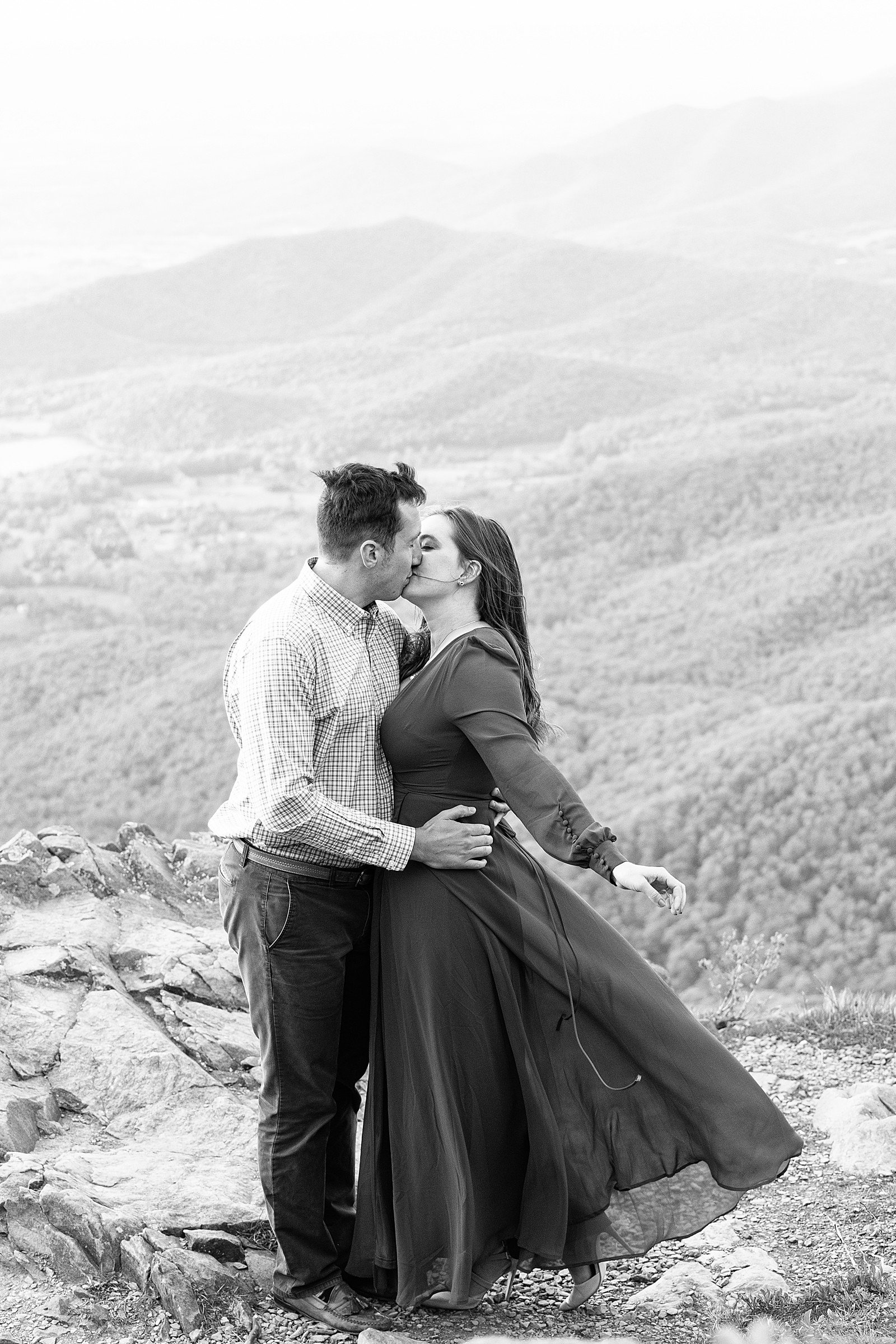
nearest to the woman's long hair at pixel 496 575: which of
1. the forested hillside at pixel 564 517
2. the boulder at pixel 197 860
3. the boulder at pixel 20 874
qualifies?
the boulder at pixel 20 874

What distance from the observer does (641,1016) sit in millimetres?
3744

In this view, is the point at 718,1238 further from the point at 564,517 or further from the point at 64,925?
the point at 564,517

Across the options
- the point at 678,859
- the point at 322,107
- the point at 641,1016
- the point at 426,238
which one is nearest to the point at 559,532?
the point at 678,859

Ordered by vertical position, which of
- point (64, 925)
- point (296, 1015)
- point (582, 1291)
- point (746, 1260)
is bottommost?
point (746, 1260)

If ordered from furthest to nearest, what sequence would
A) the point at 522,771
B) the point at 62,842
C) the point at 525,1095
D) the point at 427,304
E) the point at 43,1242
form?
the point at 427,304
the point at 62,842
the point at 43,1242
the point at 525,1095
the point at 522,771

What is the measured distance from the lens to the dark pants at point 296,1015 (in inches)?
137

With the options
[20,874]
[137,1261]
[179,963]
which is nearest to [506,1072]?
[137,1261]

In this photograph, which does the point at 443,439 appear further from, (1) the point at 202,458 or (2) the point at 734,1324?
(2) the point at 734,1324

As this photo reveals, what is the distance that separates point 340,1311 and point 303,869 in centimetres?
140

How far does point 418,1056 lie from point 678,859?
18.6 metres

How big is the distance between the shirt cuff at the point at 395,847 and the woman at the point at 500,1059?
19 centimetres

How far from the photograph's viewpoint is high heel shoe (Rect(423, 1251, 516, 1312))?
3709mm

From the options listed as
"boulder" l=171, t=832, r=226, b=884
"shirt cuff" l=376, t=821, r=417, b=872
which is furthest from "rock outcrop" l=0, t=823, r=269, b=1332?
"shirt cuff" l=376, t=821, r=417, b=872

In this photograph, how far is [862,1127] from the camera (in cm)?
515
